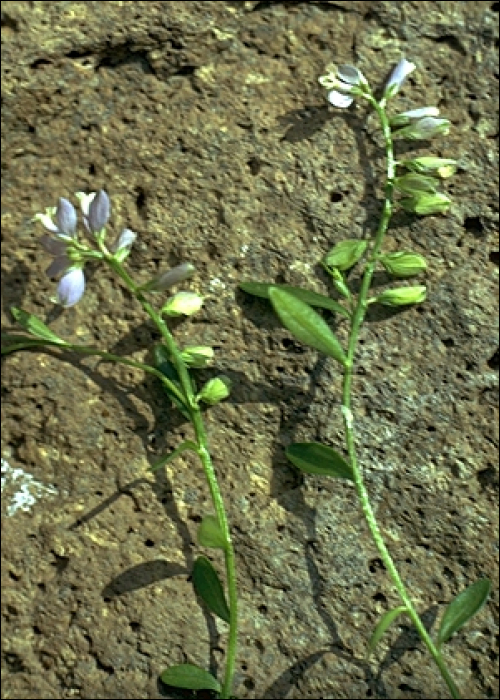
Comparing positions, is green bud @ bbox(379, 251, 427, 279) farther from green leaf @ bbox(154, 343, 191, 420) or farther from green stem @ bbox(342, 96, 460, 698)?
green leaf @ bbox(154, 343, 191, 420)

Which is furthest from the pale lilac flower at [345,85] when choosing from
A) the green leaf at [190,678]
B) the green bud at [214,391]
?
the green leaf at [190,678]

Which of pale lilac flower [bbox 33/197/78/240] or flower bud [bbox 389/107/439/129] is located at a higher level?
flower bud [bbox 389/107/439/129]

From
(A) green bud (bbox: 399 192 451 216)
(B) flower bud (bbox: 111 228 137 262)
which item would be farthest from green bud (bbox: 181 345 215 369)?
(A) green bud (bbox: 399 192 451 216)

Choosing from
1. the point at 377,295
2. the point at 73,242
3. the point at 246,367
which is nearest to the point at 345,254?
the point at 377,295

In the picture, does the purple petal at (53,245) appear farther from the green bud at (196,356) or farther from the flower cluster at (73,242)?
the green bud at (196,356)

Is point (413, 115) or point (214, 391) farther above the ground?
point (413, 115)

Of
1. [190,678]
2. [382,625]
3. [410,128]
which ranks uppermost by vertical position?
[410,128]

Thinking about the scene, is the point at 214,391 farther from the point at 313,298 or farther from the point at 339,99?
the point at 339,99
